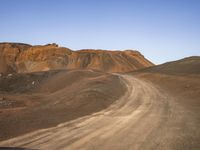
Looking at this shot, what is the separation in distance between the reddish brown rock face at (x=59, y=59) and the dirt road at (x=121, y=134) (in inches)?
4691

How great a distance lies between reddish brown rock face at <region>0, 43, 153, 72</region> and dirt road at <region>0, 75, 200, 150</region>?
391 feet

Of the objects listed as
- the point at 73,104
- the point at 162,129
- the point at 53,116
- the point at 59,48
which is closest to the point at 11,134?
the point at 53,116

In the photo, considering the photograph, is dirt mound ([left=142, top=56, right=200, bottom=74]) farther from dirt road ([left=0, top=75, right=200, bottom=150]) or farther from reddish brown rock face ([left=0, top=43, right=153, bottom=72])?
reddish brown rock face ([left=0, top=43, right=153, bottom=72])

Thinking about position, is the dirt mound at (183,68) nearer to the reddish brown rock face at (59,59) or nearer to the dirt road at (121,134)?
the dirt road at (121,134)

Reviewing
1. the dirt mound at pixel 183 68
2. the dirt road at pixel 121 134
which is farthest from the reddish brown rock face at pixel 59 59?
the dirt road at pixel 121 134

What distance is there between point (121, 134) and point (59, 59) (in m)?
130

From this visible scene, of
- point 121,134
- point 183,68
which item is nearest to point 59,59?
point 183,68

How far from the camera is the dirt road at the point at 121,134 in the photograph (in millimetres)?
11070

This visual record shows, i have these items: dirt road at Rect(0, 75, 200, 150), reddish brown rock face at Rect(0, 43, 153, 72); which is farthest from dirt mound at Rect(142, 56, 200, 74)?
reddish brown rock face at Rect(0, 43, 153, 72)

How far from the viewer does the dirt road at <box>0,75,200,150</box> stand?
11070 millimetres

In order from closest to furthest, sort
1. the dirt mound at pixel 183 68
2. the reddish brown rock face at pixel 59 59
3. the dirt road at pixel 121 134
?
1. the dirt road at pixel 121 134
2. the dirt mound at pixel 183 68
3. the reddish brown rock face at pixel 59 59

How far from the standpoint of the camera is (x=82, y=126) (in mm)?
14672

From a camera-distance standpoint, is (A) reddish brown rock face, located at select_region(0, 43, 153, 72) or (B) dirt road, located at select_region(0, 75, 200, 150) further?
(A) reddish brown rock face, located at select_region(0, 43, 153, 72)

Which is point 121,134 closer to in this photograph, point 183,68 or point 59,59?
point 183,68
